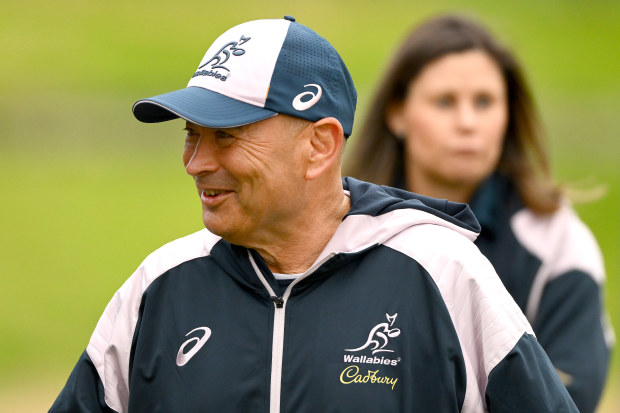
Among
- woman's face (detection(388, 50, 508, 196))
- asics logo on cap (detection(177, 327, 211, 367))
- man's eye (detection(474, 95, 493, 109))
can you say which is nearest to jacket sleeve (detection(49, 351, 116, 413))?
asics logo on cap (detection(177, 327, 211, 367))

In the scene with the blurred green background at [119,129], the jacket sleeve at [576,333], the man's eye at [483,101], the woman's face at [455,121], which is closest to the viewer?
the jacket sleeve at [576,333]

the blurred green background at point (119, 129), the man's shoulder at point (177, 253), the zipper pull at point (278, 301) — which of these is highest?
the man's shoulder at point (177, 253)

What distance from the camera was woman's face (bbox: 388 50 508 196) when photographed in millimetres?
4855

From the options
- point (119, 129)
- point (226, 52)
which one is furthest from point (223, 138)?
point (119, 129)

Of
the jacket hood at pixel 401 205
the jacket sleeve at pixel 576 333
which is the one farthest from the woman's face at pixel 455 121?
the jacket hood at pixel 401 205

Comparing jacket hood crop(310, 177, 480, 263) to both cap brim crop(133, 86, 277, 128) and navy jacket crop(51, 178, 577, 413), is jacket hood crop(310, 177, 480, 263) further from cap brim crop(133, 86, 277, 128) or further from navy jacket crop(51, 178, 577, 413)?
cap brim crop(133, 86, 277, 128)

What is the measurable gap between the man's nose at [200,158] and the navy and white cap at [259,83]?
0.10 metres

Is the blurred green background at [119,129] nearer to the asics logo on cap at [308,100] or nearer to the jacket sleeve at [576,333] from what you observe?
the jacket sleeve at [576,333]

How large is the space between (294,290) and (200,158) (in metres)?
0.42

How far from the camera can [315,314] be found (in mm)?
2896

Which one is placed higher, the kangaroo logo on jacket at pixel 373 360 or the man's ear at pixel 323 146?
the man's ear at pixel 323 146

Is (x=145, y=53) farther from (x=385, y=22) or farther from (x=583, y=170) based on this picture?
(x=583, y=170)

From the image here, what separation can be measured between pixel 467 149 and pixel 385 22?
760 inches

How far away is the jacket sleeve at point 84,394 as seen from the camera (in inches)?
118
